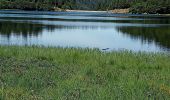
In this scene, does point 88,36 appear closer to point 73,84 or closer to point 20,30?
point 20,30

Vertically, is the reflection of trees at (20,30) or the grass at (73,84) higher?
the grass at (73,84)

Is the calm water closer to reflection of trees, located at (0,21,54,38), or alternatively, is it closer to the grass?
reflection of trees, located at (0,21,54,38)

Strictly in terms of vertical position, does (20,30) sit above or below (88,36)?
above

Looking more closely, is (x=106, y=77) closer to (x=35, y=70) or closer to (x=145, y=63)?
(x=35, y=70)

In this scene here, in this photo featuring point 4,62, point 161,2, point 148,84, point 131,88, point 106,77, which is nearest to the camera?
point 131,88

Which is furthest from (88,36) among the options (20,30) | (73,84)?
(73,84)

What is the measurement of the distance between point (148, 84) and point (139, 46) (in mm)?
29323

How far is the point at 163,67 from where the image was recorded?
18.7m

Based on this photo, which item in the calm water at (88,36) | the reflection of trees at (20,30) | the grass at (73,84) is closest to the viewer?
the grass at (73,84)

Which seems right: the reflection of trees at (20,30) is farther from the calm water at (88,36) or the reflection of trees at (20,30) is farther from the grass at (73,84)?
the grass at (73,84)

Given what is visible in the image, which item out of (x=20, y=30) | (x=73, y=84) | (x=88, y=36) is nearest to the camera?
(x=73, y=84)

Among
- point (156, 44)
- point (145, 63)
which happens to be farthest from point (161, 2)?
point (145, 63)

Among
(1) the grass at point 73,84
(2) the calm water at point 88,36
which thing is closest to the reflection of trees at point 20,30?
(2) the calm water at point 88,36

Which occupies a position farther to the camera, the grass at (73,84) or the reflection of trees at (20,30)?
the reflection of trees at (20,30)
